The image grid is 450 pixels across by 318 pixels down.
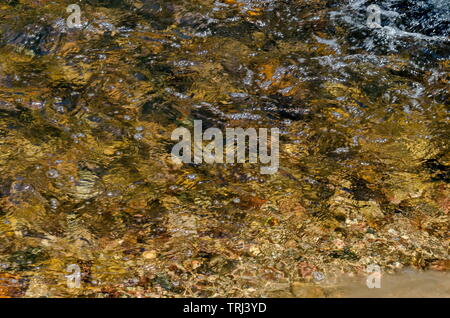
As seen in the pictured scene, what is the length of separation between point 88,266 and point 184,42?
328 centimetres

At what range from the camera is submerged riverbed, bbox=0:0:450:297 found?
138 inches

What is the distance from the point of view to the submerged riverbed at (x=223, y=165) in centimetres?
352

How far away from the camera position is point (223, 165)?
176 inches

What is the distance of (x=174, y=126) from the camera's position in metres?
4.84

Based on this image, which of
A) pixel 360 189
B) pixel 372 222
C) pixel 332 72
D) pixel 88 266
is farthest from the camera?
pixel 332 72

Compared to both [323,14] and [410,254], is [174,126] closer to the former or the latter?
[410,254]

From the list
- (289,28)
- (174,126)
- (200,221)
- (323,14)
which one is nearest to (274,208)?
(200,221)
